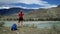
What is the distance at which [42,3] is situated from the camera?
1403mm

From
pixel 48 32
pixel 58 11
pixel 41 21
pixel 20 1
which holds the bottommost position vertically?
pixel 48 32

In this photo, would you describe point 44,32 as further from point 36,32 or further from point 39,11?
point 39,11

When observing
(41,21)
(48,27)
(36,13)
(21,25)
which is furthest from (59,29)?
(21,25)

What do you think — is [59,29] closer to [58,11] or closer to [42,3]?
[58,11]

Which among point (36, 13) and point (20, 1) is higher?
point (20, 1)

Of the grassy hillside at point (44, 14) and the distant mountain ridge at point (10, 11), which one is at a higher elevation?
the distant mountain ridge at point (10, 11)

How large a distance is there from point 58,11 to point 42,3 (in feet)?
0.70

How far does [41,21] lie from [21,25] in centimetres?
25

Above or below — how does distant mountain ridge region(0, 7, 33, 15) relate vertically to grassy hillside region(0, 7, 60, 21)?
above

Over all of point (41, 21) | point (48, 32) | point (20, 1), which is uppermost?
point (20, 1)

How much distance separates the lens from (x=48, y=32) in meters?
1.36

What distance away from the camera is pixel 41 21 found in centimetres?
138

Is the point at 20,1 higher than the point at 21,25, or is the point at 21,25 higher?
the point at 20,1

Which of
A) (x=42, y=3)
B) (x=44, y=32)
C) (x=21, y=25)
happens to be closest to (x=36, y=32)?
(x=44, y=32)
